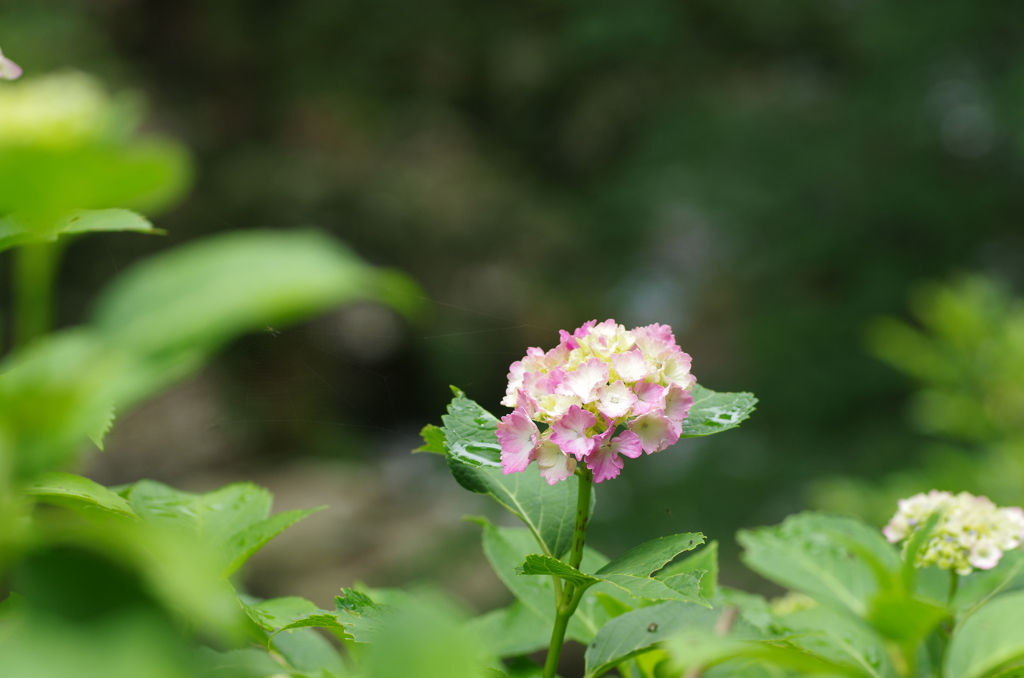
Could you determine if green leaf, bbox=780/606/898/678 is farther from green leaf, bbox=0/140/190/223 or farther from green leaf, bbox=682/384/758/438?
green leaf, bbox=0/140/190/223

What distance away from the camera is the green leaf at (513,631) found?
0.41 m

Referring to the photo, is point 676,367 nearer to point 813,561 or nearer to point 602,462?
point 602,462

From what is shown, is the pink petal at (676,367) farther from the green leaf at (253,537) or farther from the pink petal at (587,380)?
the green leaf at (253,537)

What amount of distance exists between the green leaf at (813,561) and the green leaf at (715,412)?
0.13m

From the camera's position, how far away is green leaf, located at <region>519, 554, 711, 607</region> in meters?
0.28

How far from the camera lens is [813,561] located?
1.55ft

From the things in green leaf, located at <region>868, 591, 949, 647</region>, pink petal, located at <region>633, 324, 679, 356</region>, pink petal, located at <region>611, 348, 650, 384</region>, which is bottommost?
green leaf, located at <region>868, 591, 949, 647</region>

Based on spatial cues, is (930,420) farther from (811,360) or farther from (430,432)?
(811,360)

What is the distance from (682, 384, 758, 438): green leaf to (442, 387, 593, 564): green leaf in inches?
2.3

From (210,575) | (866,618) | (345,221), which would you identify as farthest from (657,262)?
(210,575)

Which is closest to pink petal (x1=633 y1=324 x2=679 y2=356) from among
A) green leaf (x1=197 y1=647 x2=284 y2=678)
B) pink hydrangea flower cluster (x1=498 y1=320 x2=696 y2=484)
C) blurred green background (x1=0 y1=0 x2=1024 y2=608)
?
pink hydrangea flower cluster (x1=498 y1=320 x2=696 y2=484)

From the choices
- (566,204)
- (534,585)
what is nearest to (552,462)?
(534,585)

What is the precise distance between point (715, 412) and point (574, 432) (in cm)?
7

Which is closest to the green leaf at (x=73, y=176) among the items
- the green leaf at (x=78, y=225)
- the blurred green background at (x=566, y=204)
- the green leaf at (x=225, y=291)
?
the green leaf at (x=225, y=291)
